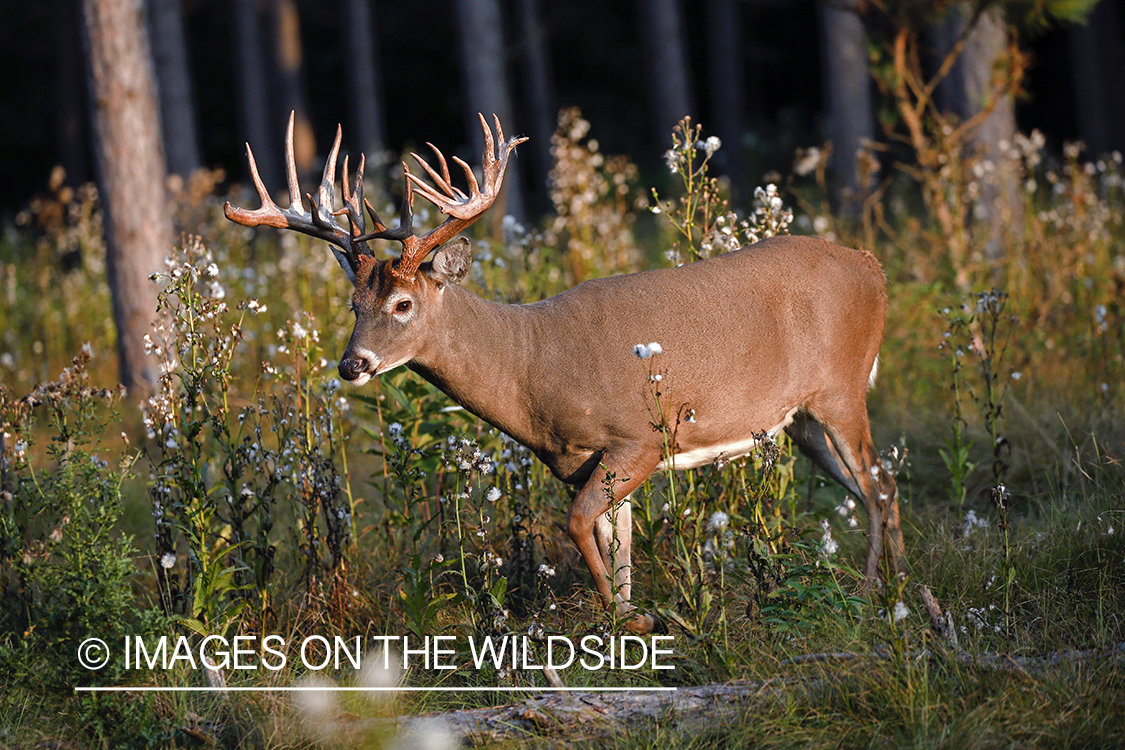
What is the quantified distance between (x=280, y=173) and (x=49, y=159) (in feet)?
26.1

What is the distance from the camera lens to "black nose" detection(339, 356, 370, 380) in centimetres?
384

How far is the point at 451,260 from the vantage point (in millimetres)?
4121

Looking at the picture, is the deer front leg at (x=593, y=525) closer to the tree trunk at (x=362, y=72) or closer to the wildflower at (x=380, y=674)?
the wildflower at (x=380, y=674)

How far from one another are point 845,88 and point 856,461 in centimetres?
811

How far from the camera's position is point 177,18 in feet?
47.8

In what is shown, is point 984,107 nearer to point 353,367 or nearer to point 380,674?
point 353,367

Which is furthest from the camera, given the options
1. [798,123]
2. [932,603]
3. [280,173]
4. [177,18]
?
[798,123]

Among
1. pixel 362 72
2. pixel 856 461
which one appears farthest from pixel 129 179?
pixel 362 72

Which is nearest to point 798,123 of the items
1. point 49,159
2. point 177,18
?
point 177,18

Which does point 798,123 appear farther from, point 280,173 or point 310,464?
point 310,464

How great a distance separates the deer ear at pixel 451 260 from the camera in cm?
409

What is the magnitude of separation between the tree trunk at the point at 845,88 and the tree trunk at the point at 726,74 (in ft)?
20.7

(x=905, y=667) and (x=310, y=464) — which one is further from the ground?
(x=310, y=464)

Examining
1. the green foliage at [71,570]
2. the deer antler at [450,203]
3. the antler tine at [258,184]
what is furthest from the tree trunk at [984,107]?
the green foliage at [71,570]
